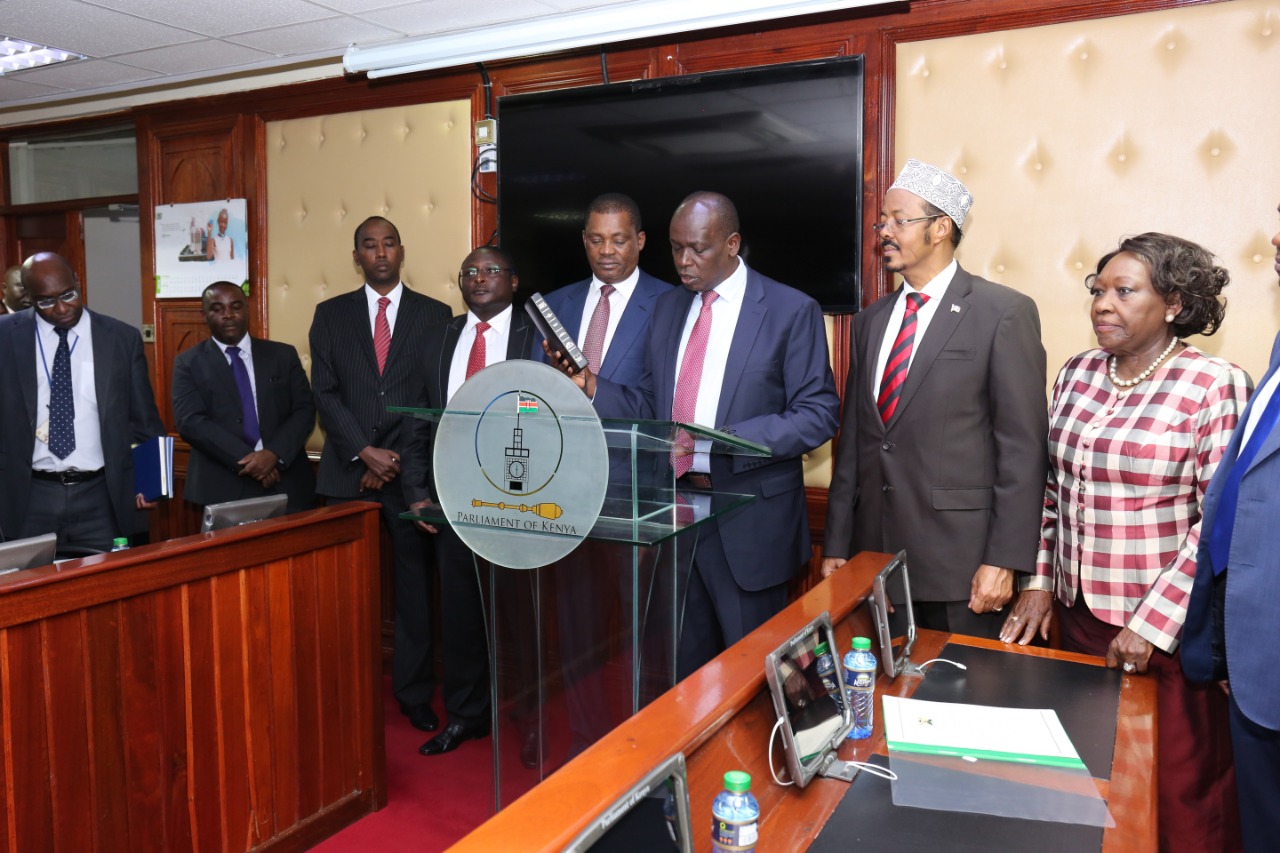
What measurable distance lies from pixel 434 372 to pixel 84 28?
2213mm

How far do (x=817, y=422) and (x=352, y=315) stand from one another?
2205 millimetres

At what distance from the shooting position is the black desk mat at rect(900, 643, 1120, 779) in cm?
160

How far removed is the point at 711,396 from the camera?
2736 millimetres

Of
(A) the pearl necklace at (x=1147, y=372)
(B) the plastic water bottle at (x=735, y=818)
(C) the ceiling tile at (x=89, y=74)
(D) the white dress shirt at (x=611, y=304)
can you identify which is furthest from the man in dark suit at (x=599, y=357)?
(C) the ceiling tile at (x=89, y=74)

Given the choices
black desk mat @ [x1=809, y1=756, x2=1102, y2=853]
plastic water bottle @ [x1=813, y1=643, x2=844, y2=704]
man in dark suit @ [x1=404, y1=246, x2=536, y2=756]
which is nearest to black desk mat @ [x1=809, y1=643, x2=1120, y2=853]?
black desk mat @ [x1=809, y1=756, x2=1102, y2=853]

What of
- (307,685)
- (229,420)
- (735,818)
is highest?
(229,420)

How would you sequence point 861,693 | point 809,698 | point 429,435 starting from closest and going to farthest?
point 809,698 < point 861,693 < point 429,435

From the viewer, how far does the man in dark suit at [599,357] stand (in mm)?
1951

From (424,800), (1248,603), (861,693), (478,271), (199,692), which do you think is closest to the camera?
(861,693)

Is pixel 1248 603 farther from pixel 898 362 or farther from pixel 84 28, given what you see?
pixel 84 28

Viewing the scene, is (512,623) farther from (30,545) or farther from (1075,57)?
(1075,57)

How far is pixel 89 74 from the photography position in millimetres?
4836

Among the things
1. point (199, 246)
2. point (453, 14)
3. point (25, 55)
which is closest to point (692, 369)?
point (453, 14)

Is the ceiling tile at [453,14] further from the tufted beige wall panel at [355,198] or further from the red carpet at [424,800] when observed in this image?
the red carpet at [424,800]
